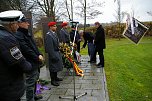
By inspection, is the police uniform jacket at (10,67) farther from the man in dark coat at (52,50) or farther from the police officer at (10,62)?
the man in dark coat at (52,50)

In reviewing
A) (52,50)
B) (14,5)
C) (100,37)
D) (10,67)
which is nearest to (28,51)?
(10,67)

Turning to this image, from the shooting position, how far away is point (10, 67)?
2926mm

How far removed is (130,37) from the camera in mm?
8539

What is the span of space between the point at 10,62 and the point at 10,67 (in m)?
0.13

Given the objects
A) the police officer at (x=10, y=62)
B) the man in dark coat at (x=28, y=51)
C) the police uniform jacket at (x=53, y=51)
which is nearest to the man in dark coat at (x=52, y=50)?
the police uniform jacket at (x=53, y=51)

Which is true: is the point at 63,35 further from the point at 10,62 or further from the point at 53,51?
the point at 10,62

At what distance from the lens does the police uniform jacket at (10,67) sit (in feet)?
9.18

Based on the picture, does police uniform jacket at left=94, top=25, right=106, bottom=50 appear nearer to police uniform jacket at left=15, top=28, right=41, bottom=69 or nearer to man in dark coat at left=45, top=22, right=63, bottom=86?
man in dark coat at left=45, top=22, right=63, bottom=86

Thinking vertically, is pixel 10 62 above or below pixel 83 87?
above

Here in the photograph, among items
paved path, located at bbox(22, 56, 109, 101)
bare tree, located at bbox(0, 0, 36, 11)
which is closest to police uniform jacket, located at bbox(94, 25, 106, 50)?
paved path, located at bbox(22, 56, 109, 101)

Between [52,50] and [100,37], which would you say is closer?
[52,50]

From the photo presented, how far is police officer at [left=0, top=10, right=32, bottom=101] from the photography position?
280 centimetres

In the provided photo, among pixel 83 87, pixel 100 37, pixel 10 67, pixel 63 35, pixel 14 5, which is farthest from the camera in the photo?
pixel 14 5

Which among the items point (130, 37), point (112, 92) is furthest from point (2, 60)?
point (130, 37)
